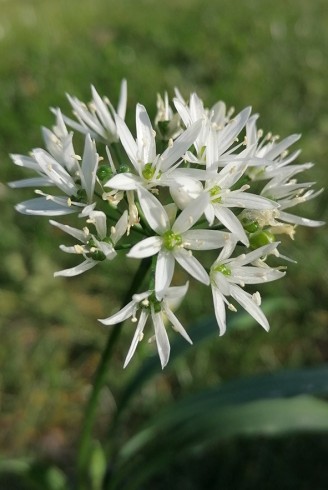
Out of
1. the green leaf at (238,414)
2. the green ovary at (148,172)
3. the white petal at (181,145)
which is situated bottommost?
the green leaf at (238,414)

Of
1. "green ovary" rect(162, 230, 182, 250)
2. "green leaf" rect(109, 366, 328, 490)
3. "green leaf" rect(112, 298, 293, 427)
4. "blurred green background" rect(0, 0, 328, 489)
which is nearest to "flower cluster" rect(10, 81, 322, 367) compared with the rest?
"green ovary" rect(162, 230, 182, 250)

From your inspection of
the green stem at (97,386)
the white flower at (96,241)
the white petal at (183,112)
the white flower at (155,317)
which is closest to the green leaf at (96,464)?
the green stem at (97,386)

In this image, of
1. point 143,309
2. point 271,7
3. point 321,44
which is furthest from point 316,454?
point 271,7

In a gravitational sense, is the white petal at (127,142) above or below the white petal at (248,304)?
above

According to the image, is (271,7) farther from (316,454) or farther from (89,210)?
(89,210)

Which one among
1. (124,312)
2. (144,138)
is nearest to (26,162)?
(144,138)

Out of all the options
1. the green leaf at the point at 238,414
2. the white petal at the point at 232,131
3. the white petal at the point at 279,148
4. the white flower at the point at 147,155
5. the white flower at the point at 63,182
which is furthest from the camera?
the green leaf at the point at 238,414

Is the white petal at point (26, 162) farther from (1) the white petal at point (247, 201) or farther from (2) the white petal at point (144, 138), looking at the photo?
(1) the white petal at point (247, 201)
